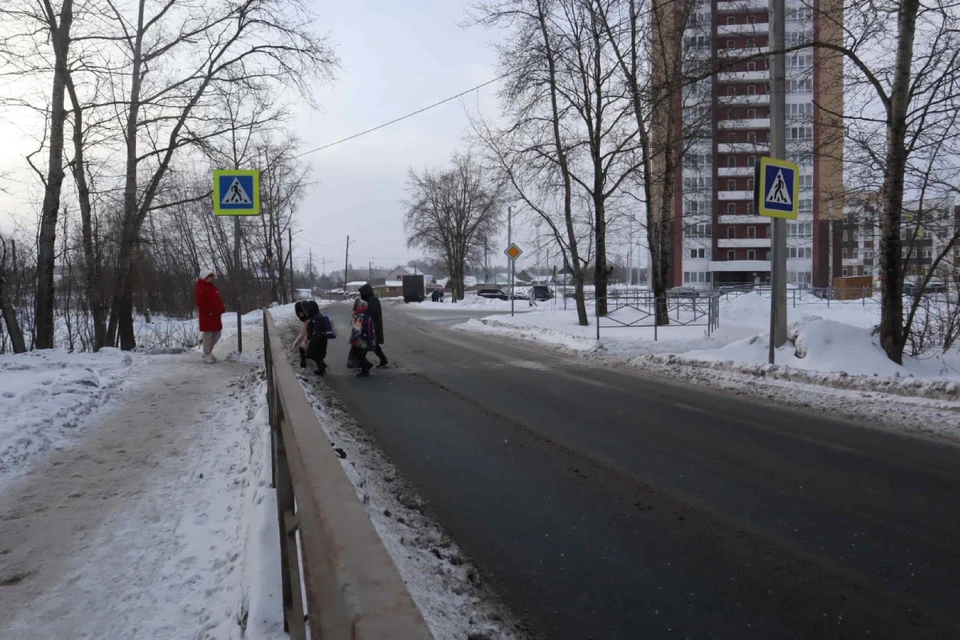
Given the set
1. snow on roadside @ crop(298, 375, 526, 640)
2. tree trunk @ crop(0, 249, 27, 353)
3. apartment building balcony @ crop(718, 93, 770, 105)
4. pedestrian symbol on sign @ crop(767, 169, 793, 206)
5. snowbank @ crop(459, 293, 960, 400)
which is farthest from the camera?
apartment building balcony @ crop(718, 93, 770, 105)

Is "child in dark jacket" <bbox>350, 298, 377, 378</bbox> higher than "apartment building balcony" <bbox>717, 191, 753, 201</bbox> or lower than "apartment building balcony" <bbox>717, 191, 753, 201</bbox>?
lower

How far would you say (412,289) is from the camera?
64.9m

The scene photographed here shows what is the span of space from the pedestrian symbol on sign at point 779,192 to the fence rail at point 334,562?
10.3 m

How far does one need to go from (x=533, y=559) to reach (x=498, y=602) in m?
0.58

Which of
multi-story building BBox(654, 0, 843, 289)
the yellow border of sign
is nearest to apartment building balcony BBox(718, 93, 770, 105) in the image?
multi-story building BBox(654, 0, 843, 289)

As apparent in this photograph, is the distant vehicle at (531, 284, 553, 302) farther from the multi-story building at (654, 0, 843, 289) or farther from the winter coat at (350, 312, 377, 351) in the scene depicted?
the winter coat at (350, 312, 377, 351)

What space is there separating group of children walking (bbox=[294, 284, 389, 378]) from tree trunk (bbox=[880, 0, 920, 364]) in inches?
340

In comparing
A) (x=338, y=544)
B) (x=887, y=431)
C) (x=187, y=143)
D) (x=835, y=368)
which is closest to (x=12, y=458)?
(x=338, y=544)

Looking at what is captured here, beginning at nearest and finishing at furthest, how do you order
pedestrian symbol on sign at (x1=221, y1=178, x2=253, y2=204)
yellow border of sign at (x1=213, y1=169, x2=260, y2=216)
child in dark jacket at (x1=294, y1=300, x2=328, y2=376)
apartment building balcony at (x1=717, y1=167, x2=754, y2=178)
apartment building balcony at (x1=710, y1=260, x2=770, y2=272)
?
1. child in dark jacket at (x1=294, y1=300, x2=328, y2=376)
2. yellow border of sign at (x1=213, y1=169, x2=260, y2=216)
3. pedestrian symbol on sign at (x1=221, y1=178, x2=253, y2=204)
4. apartment building balcony at (x1=717, y1=167, x2=754, y2=178)
5. apartment building balcony at (x1=710, y1=260, x2=770, y2=272)

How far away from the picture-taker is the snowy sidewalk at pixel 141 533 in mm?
3375

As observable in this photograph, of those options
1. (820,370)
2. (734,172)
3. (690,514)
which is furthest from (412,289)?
(690,514)

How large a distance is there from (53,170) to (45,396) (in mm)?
7448

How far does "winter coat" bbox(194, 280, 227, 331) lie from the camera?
1330cm

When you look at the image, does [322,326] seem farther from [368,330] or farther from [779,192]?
[779,192]
